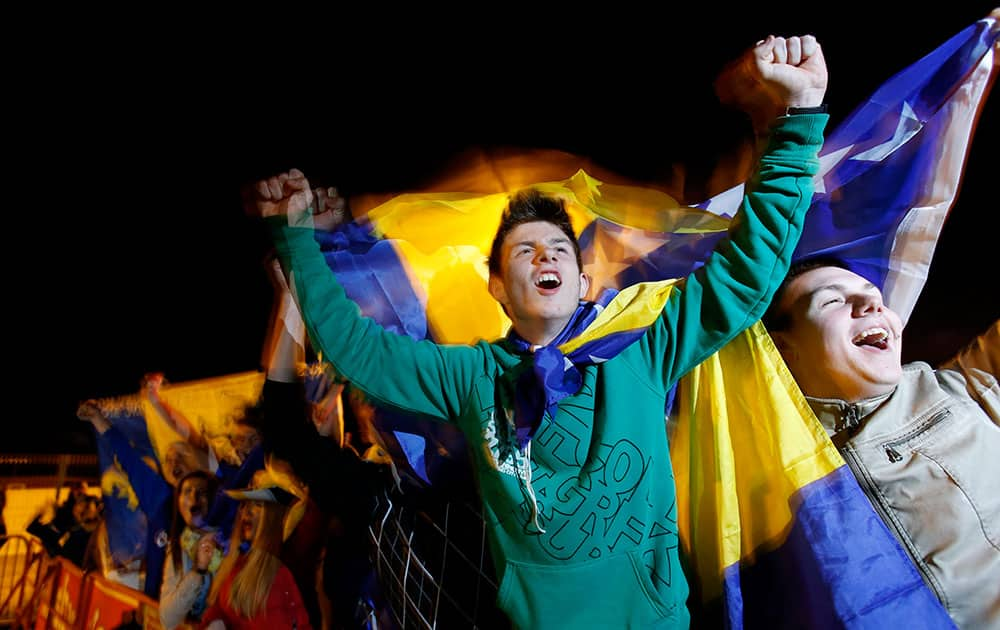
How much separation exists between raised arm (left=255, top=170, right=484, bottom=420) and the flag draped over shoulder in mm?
271

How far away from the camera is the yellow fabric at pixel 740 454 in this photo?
1541mm

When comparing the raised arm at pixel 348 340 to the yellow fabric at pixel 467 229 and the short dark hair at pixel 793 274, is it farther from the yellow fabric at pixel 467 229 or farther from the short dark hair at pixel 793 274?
the short dark hair at pixel 793 274

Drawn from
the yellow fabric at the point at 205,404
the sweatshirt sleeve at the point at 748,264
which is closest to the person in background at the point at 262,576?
the yellow fabric at the point at 205,404

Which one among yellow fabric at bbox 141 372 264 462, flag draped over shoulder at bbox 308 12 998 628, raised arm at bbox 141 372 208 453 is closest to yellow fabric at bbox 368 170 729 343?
flag draped over shoulder at bbox 308 12 998 628

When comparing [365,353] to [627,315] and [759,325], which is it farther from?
[759,325]

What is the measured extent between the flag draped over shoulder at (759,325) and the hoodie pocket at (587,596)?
211 mm

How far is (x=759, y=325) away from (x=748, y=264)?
0.25 meters

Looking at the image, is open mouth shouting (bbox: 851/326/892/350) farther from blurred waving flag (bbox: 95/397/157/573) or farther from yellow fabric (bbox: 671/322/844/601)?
blurred waving flag (bbox: 95/397/157/573)

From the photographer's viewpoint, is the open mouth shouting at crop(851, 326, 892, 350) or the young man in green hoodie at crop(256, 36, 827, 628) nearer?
the young man in green hoodie at crop(256, 36, 827, 628)

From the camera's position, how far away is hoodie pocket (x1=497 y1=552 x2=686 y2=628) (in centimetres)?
142

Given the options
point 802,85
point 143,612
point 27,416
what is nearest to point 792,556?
point 802,85

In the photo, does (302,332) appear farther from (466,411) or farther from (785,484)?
(785,484)

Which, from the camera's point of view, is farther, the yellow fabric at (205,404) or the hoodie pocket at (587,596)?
the yellow fabric at (205,404)

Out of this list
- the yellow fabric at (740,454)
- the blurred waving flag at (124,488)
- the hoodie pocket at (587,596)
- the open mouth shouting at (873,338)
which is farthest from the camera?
the blurred waving flag at (124,488)
